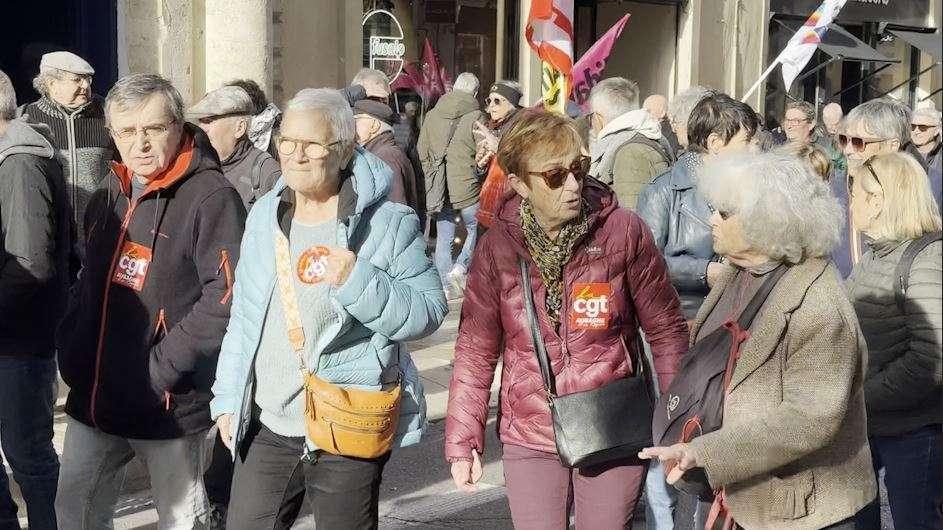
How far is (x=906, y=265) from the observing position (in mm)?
4543

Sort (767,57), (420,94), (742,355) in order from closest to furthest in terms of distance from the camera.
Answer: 1. (742,355)
2. (420,94)
3. (767,57)

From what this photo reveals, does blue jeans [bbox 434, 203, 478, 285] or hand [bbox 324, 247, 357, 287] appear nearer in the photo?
hand [bbox 324, 247, 357, 287]

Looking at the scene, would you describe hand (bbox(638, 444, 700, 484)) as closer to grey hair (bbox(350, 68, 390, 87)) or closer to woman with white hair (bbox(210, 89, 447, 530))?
woman with white hair (bbox(210, 89, 447, 530))

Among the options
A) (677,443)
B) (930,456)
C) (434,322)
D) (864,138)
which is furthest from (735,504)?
(864,138)

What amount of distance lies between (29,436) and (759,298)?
280 cm

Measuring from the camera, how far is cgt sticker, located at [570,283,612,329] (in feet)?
13.2

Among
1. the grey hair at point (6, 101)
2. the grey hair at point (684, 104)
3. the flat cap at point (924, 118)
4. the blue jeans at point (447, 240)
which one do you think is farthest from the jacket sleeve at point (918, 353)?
the blue jeans at point (447, 240)

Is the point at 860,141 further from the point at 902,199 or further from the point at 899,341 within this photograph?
the point at 899,341

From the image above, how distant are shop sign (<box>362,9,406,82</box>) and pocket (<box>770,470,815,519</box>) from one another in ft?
37.1

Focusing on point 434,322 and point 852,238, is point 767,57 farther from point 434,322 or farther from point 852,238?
point 434,322

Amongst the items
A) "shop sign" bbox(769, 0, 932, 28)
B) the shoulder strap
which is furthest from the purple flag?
"shop sign" bbox(769, 0, 932, 28)

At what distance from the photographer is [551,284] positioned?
405 cm

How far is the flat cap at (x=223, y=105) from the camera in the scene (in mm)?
6461

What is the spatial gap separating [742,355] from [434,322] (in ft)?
3.40
